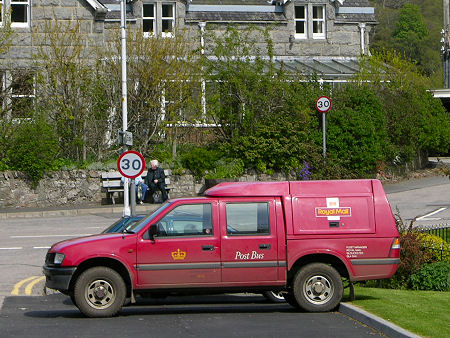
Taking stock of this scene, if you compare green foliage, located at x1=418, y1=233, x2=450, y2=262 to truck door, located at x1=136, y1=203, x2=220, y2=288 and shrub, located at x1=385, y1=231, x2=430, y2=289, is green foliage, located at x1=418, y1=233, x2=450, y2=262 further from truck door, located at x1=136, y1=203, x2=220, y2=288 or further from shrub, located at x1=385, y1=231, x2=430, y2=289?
truck door, located at x1=136, y1=203, x2=220, y2=288

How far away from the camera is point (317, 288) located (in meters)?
12.6

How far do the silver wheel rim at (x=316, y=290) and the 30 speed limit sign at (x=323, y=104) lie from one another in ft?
60.3

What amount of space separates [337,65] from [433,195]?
11.7 metres

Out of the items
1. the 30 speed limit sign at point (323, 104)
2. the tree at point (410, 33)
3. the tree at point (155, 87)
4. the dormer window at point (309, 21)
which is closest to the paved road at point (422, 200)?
the 30 speed limit sign at point (323, 104)

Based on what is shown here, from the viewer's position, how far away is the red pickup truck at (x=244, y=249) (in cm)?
1234

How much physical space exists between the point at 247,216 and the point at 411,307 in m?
2.56

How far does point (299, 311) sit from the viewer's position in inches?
507

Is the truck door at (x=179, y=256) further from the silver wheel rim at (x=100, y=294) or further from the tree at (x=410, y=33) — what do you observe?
the tree at (x=410, y=33)

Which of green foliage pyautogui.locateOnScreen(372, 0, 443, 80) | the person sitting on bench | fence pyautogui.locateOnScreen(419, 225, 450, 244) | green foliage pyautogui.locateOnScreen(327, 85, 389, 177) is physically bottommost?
fence pyautogui.locateOnScreen(419, 225, 450, 244)

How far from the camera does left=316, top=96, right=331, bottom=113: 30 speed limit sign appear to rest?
101ft

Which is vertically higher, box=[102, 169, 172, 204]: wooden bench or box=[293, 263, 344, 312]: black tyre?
box=[102, 169, 172, 204]: wooden bench

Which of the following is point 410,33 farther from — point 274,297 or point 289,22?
point 274,297

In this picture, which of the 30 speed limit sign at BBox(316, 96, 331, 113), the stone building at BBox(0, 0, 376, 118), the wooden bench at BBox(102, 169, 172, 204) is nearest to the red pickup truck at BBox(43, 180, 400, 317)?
the wooden bench at BBox(102, 169, 172, 204)

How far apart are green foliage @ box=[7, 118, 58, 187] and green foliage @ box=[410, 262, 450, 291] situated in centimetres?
1753
